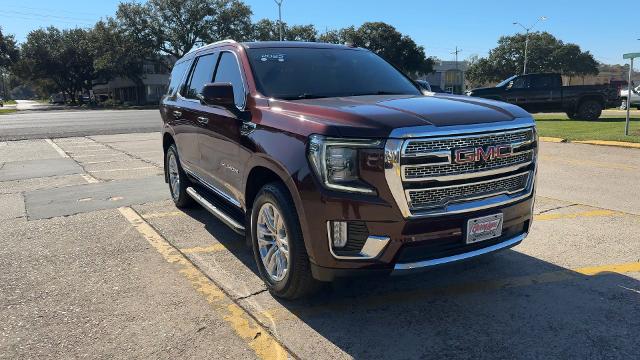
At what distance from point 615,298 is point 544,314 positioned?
0.66m

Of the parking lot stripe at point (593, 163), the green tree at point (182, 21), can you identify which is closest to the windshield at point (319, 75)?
the parking lot stripe at point (593, 163)

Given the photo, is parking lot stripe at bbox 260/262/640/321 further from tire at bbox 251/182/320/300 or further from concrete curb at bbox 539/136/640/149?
concrete curb at bbox 539/136/640/149

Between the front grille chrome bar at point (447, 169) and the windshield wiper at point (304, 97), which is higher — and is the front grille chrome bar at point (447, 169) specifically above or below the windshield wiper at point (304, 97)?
below

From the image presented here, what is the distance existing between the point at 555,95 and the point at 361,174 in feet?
61.5

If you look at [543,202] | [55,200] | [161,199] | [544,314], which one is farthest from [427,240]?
[55,200]

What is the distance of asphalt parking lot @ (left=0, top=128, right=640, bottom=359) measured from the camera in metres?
3.23

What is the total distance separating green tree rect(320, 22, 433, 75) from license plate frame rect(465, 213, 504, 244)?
70.8 meters

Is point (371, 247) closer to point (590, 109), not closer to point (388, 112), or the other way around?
point (388, 112)

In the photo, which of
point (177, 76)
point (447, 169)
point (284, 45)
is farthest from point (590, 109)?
point (447, 169)

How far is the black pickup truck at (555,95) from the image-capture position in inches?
754

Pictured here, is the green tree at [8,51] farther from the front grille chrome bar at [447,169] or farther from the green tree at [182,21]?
the front grille chrome bar at [447,169]

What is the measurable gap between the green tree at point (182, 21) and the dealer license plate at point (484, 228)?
62896mm

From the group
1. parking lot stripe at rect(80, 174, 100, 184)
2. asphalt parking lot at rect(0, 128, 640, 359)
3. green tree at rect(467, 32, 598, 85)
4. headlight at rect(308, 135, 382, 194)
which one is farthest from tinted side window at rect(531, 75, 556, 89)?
green tree at rect(467, 32, 598, 85)

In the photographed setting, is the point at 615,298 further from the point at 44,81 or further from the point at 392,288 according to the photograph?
the point at 44,81
